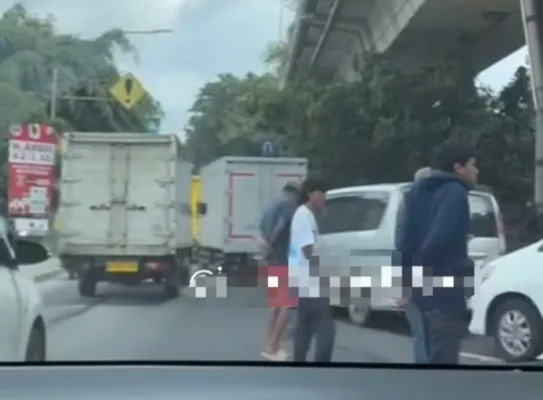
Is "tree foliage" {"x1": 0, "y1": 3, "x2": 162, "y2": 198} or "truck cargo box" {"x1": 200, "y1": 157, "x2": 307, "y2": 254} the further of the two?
"tree foliage" {"x1": 0, "y1": 3, "x2": 162, "y2": 198}

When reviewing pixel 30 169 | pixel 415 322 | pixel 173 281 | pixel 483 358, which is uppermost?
pixel 30 169

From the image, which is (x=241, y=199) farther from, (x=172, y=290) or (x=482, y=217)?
(x=482, y=217)

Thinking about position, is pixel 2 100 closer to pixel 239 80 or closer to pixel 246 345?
pixel 239 80

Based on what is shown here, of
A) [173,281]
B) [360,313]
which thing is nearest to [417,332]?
[360,313]

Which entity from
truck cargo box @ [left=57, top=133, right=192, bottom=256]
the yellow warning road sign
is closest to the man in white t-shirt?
truck cargo box @ [left=57, top=133, right=192, bottom=256]

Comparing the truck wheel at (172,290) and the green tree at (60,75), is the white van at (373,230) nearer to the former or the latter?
the truck wheel at (172,290)

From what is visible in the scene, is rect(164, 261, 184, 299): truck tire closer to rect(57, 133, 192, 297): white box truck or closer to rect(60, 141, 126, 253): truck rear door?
rect(57, 133, 192, 297): white box truck
